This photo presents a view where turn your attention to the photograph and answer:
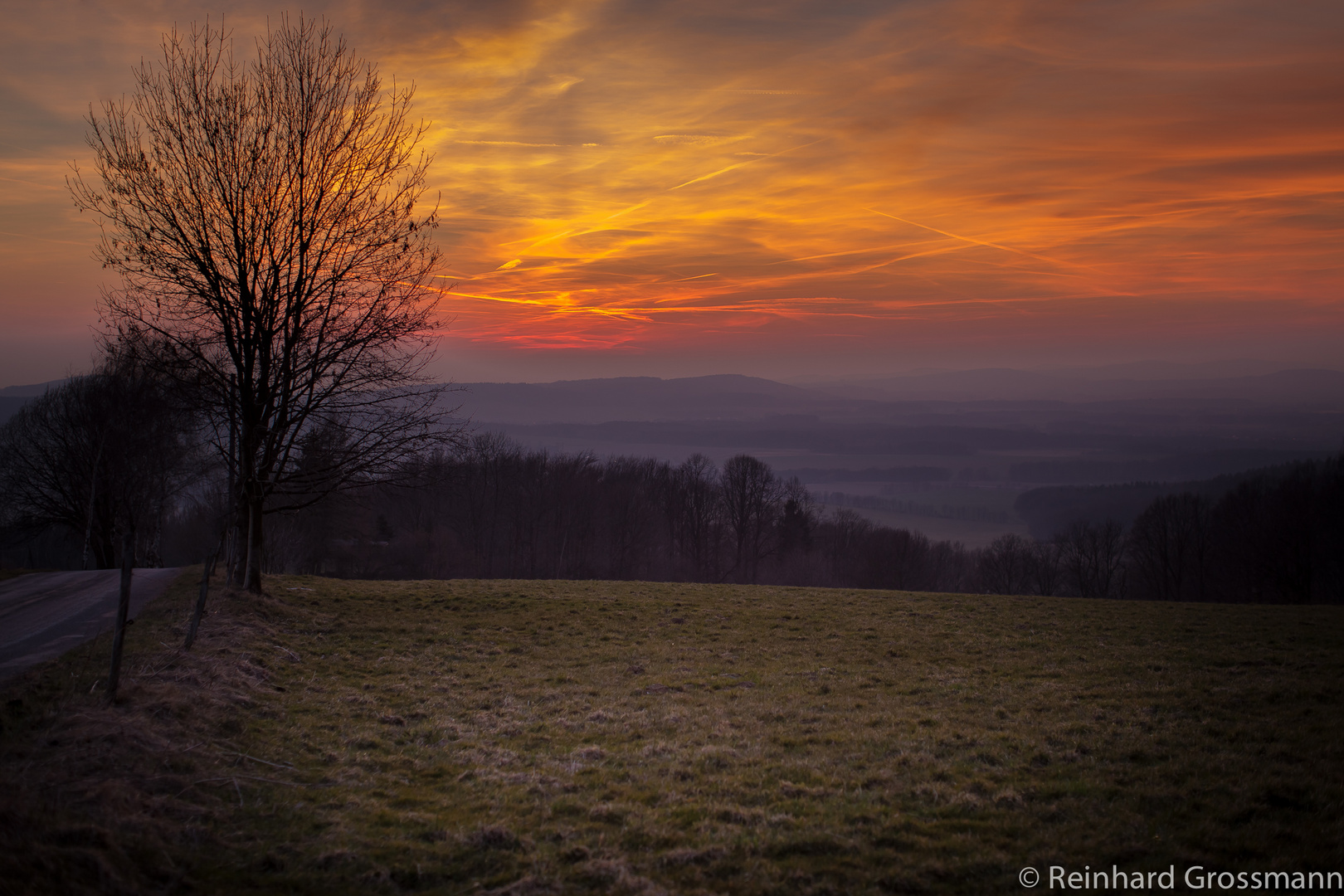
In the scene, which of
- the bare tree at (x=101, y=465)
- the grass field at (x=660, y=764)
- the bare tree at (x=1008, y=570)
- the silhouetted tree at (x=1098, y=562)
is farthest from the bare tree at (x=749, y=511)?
the grass field at (x=660, y=764)

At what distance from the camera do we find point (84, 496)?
1383 inches

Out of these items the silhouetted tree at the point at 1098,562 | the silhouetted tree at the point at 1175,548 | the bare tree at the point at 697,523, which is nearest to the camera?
the silhouetted tree at the point at 1175,548

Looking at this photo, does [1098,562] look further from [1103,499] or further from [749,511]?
[1103,499]

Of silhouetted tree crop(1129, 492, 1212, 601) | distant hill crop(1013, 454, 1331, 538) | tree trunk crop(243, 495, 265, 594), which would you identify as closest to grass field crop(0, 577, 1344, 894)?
tree trunk crop(243, 495, 265, 594)

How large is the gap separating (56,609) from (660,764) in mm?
15855

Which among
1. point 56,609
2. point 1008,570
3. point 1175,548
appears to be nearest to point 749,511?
point 1008,570

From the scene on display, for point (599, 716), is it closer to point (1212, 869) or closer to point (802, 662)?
point (802, 662)

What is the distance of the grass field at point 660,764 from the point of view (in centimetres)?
559

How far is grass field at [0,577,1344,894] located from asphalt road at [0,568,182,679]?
0.89 meters

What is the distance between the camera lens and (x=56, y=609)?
15633 millimetres

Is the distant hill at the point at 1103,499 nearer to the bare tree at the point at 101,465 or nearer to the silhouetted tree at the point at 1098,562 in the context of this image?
the silhouetted tree at the point at 1098,562

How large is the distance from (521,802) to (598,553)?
59.5 metres

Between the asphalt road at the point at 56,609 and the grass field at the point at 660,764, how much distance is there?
89cm

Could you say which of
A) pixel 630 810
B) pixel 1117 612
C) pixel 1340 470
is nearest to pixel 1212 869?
pixel 630 810
